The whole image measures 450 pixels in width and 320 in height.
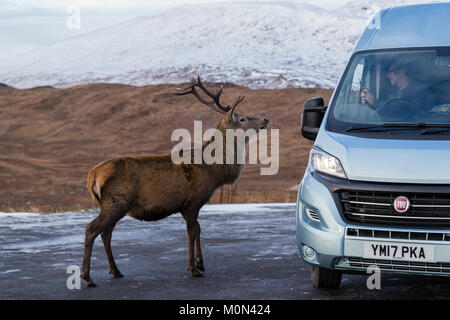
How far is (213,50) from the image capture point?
441 ft

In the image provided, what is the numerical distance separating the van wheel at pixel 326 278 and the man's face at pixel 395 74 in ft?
6.50

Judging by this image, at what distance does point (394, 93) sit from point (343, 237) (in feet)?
6.15

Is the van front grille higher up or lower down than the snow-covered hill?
higher up

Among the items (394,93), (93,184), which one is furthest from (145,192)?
(394,93)

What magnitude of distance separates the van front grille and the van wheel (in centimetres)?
91

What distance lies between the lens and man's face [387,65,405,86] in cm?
872

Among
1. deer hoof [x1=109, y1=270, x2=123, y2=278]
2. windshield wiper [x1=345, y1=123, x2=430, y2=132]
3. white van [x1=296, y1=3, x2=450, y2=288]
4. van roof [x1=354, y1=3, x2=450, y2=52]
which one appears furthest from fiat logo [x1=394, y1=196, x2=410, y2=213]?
deer hoof [x1=109, y1=270, x2=123, y2=278]

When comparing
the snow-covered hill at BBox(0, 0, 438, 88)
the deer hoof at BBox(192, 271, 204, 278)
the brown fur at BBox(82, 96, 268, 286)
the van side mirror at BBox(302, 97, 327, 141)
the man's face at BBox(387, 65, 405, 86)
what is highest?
the man's face at BBox(387, 65, 405, 86)

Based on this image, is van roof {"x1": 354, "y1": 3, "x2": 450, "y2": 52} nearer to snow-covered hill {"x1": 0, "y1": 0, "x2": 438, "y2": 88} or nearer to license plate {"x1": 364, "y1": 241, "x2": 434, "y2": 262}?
license plate {"x1": 364, "y1": 241, "x2": 434, "y2": 262}

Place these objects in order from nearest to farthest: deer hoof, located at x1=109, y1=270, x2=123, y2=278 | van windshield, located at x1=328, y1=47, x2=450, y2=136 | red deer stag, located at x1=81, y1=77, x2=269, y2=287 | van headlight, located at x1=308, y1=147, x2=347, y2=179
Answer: van headlight, located at x1=308, y1=147, x2=347, y2=179 < van windshield, located at x1=328, y1=47, x2=450, y2=136 < red deer stag, located at x1=81, y1=77, x2=269, y2=287 < deer hoof, located at x1=109, y1=270, x2=123, y2=278

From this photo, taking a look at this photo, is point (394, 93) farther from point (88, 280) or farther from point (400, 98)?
point (88, 280)

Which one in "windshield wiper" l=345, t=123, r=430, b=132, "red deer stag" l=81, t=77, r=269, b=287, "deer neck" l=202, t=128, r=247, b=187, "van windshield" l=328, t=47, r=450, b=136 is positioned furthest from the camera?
"deer neck" l=202, t=128, r=247, b=187
